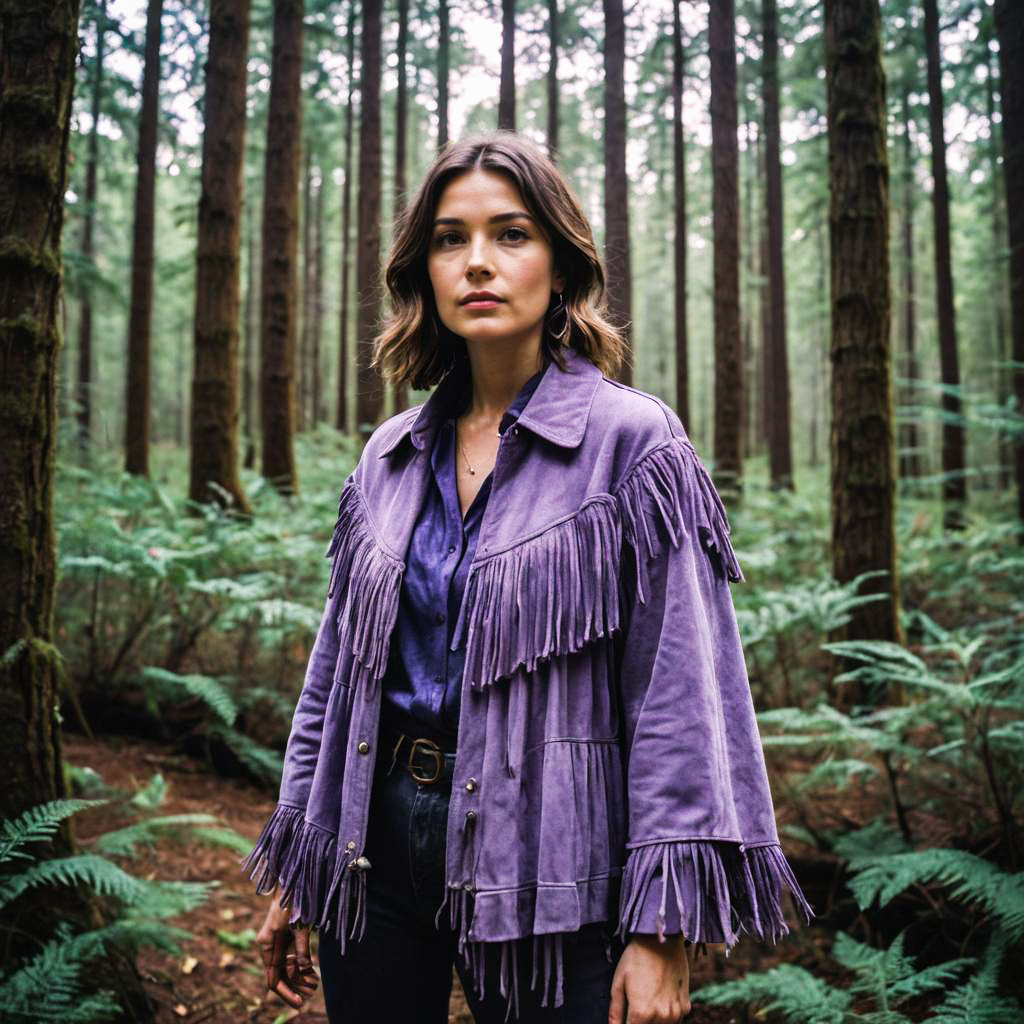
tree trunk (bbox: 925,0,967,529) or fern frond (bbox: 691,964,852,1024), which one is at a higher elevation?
tree trunk (bbox: 925,0,967,529)

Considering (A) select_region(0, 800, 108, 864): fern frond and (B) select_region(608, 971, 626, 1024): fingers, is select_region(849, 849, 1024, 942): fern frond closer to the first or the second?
(B) select_region(608, 971, 626, 1024): fingers

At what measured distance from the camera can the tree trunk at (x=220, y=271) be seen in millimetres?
9602

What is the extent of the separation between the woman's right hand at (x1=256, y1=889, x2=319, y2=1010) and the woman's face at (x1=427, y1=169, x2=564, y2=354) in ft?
5.15

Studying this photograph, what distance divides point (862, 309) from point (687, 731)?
17.1 feet

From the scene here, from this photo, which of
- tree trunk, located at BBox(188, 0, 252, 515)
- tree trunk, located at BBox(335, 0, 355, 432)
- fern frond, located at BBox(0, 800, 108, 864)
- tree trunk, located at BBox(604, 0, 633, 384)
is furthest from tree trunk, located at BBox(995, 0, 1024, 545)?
tree trunk, located at BBox(335, 0, 355, 432)

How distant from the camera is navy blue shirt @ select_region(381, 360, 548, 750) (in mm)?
1929

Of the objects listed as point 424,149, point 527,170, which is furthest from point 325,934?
point 424,149

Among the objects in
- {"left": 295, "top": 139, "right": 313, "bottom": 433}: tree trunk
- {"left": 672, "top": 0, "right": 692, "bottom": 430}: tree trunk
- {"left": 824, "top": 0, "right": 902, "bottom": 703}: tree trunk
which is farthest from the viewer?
{"left": 295, "top": 139, "right": 313, "bottom": 433}: tree trunk

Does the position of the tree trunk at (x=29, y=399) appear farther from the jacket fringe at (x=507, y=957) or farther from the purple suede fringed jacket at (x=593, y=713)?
the jacket fringe at (x=507, y=957)

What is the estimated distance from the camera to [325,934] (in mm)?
2061

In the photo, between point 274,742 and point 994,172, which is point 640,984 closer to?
point 274,742

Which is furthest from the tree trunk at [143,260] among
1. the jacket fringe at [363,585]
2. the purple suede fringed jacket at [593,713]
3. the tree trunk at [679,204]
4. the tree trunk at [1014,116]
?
the purple suede fringed jacket at [593,713]

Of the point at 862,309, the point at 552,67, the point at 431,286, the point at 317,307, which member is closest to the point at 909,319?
the point at 552,67

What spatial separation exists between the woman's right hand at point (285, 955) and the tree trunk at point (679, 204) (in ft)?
54.6
